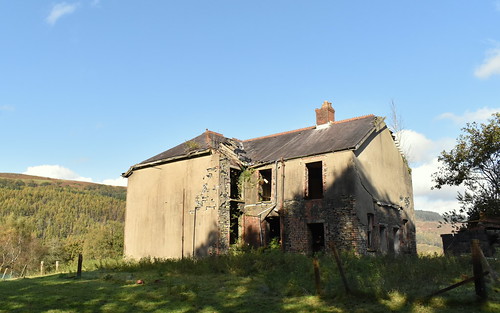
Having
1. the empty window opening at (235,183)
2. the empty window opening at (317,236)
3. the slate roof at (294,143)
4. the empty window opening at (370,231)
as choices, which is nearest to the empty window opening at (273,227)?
the empty window opening at (317,236)

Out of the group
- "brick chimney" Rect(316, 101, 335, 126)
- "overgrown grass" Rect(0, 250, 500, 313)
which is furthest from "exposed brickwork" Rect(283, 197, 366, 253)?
"brick chimney" Rect(316, 101, 335, 126)

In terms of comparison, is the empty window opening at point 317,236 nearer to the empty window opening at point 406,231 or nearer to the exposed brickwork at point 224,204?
the exposed brickwork at point 224,204

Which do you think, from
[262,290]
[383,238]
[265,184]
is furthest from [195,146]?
[262,290]

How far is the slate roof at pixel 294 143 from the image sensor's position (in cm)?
1964

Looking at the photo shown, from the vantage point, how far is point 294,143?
22188 millimetres

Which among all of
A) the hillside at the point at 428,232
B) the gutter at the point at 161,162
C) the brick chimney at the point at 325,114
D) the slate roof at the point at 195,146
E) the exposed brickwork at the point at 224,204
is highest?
the brick chimney at the point at 325,114

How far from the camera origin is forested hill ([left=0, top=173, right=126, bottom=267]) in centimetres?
4412

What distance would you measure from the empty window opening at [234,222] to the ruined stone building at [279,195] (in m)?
0.05

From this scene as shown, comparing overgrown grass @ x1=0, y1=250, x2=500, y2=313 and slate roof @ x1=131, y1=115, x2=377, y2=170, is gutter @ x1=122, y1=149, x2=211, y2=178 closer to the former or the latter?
slate roof @ x1=131, y1=115, x2=377, y2=170

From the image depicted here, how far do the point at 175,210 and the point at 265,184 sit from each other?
4.88 m

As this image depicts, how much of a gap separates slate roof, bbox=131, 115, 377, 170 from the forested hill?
20.0m

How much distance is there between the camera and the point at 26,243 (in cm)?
4794

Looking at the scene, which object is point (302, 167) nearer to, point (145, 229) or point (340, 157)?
point (340, 157)

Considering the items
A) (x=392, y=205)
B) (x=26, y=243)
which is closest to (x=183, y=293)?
(x=392, y=205)
